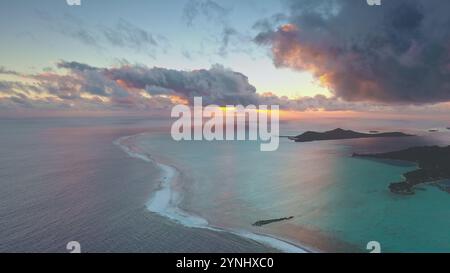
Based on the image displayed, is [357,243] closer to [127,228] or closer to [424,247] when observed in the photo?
[424,247]

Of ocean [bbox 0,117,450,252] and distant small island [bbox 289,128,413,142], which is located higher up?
distant small island [bbox 289,128,413,142]

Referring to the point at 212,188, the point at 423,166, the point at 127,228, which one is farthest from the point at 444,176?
the point at 127,228

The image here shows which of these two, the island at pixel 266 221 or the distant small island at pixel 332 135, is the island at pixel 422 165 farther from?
the distant small island at pixel 332 135

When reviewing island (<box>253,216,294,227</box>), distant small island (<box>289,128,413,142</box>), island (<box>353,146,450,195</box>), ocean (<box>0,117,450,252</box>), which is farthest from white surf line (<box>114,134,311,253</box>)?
distant small island (<box>289,128,413,142</box>)

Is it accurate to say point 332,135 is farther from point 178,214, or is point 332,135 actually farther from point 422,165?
point 178,214

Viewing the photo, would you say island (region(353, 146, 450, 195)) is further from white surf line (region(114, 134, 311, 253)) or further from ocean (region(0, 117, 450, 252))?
white surf line (region(114, 134, 311, 253))

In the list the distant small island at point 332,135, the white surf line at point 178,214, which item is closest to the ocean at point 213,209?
the white surf line at point 178,214
